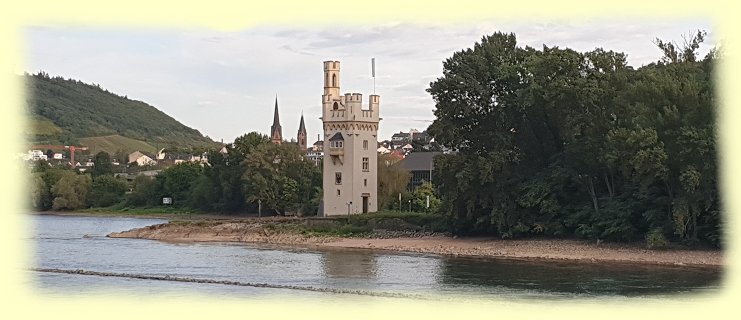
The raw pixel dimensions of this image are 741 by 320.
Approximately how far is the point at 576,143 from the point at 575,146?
157 mm

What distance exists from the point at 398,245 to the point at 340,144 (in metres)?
15.4

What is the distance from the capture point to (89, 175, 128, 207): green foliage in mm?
111644

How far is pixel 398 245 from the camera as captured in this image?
55.2m

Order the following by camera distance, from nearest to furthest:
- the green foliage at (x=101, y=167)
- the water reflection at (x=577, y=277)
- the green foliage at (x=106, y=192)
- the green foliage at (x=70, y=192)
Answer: the water reflection at (x=577, y=277), the green foliage at (x=70, y=192), the green foliage at (x=106, y=192), the green foliage at (x=101, y=167)

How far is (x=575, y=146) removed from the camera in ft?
166

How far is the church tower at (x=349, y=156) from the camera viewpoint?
68.8 metres

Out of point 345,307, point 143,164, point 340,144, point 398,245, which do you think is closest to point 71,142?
point 143,164

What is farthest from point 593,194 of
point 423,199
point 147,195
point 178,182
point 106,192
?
point 106,192

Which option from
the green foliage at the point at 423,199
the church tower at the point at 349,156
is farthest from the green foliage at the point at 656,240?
the church tower at the point at 349,156

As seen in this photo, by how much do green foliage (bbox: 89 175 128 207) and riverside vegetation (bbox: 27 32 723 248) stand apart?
57282mm

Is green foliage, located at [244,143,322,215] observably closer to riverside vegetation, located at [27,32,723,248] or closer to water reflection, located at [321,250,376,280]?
riverside vegetation, located at [27,32,723,248]

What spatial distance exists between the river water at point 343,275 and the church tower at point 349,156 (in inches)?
504

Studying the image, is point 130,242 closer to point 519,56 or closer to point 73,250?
point 73,250

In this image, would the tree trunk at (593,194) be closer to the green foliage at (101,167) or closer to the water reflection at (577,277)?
the water reflection at (577,277)
